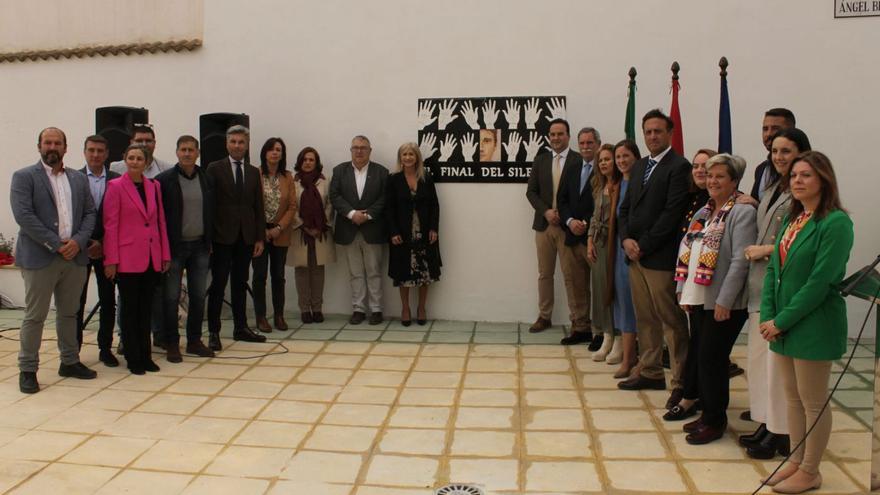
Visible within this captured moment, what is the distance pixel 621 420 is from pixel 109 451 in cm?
267

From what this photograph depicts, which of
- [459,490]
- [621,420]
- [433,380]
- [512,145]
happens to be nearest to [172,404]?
[433,380]

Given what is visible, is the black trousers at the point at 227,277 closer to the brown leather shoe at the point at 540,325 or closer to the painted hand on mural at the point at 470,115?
the painted hand on mural at the point at 470,115

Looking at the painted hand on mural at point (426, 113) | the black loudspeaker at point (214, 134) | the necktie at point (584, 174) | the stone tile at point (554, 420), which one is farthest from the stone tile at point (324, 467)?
the painted hand on mural at point (426, 113)

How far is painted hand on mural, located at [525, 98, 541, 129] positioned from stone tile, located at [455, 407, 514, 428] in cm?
293

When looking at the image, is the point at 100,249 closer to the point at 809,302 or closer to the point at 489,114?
the point at 489,114

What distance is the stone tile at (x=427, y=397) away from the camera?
437 centimetres

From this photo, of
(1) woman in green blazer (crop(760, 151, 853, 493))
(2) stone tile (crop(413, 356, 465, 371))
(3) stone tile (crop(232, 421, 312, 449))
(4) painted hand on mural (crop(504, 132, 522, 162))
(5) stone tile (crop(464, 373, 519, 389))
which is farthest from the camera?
(4) painted hand on mural (crop(504, 132, 522, 162))

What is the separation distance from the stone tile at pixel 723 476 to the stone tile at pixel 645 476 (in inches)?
2.9

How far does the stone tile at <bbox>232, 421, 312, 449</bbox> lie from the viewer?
12.2 ft

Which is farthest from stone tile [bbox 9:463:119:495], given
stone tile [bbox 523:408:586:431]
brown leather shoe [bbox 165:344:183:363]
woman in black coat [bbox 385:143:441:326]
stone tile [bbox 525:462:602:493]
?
woman in black coat [bbox 385:143:441:326]

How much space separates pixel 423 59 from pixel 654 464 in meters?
4.25

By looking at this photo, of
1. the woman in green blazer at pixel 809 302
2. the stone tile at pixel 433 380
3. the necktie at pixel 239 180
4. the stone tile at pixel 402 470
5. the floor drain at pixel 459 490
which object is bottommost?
the stone tile at pixel 433 380

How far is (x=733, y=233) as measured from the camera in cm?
352

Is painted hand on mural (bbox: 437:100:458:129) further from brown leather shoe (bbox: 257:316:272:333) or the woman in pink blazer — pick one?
the woman in pink blazer
